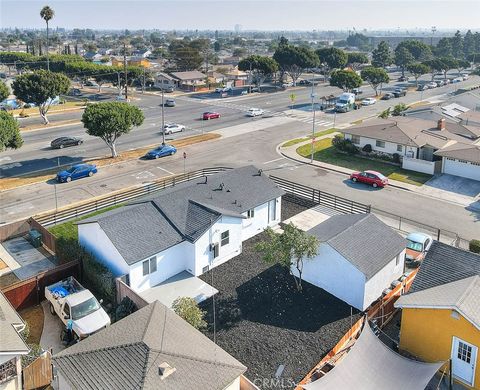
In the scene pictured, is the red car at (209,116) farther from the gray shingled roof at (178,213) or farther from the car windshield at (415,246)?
the car windshield at (415,246)

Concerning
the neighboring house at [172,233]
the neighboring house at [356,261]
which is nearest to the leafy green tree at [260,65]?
the neighboring house at [172,233]

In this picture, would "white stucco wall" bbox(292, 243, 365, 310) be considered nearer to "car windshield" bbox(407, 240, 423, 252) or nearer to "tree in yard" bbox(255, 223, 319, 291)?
"tree in yard" bbox(255, 223, 319, 291)

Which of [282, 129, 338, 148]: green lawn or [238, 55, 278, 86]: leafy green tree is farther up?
[238, 55, 278, 86]: leafy green tree

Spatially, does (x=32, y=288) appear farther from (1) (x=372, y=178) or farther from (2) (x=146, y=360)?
(1) (x=372, y=178)

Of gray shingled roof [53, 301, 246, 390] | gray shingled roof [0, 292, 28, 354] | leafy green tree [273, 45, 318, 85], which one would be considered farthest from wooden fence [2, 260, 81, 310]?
leafy green tree [273, 45, 318, 85]

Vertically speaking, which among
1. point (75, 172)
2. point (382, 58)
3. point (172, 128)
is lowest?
point (75, 172)

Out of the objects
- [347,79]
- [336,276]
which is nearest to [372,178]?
[336,276]
